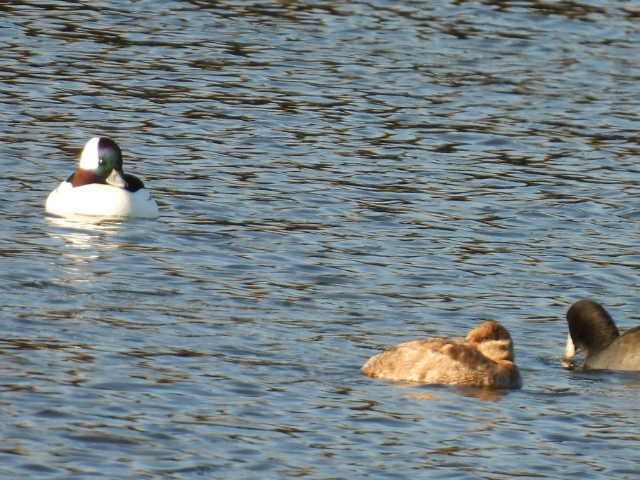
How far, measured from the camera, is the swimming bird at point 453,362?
13.2 m

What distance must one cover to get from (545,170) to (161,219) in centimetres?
503

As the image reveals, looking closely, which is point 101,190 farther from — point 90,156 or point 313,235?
point 313,235

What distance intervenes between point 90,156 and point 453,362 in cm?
757

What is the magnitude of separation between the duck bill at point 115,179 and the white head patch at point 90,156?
19 centimetres

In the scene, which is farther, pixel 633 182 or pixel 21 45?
pixel 21 45

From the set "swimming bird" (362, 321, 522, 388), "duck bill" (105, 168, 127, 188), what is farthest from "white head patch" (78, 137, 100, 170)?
"swimming bird" (362, 321, 522, 388)

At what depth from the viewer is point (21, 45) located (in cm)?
2630

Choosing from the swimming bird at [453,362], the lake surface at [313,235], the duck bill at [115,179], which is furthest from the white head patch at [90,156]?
the swimming bird at [453,362]

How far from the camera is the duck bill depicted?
63.3 ft

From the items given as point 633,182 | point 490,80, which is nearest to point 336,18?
point 490,80

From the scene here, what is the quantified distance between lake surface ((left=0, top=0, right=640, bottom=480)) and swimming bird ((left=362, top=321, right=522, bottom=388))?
17 cm

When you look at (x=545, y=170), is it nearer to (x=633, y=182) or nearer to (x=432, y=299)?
Result: (x=633, y=182)

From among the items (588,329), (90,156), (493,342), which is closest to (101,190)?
(90,156)

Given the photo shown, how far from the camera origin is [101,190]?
19484 mm
